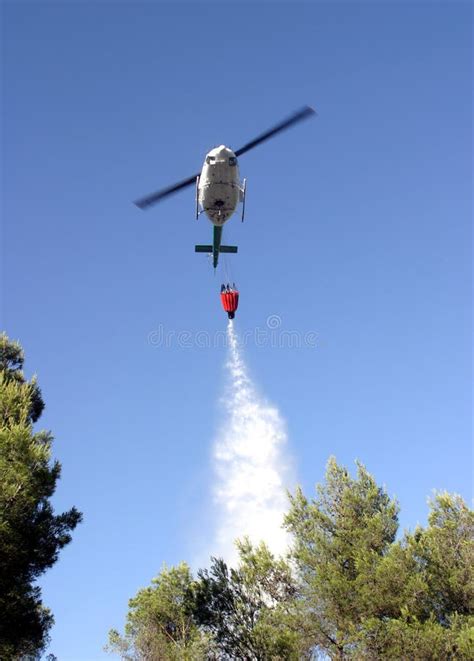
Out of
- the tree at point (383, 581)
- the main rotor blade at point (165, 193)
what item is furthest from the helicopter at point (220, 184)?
the tree at point (383, 581)

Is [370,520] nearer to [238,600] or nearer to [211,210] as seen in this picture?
[238,600]

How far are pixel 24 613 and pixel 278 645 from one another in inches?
491

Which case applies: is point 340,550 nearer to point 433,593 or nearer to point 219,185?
point 433,593

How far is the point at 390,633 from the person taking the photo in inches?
808

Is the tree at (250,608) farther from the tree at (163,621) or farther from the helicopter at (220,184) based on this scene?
the helicopter at (220,184)

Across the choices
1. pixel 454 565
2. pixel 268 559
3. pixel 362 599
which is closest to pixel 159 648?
pixel 268 559

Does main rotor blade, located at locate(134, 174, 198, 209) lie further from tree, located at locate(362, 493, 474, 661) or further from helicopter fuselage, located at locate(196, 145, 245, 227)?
tree, located at locate(362, 493, 474, 661)

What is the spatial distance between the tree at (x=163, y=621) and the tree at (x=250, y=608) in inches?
31.7

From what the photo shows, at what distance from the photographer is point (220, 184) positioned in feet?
83.4

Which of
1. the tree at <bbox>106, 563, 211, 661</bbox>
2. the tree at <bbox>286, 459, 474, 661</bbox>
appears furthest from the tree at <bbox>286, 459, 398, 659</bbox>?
the tree at <bbox>106, 563, 211, 661</bbox>

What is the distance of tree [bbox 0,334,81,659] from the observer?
15188 mm

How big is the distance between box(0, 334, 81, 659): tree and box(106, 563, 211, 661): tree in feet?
35.0

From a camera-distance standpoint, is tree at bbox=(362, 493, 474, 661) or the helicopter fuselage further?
the helicopter fuselage

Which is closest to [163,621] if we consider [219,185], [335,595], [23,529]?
[335,595]
